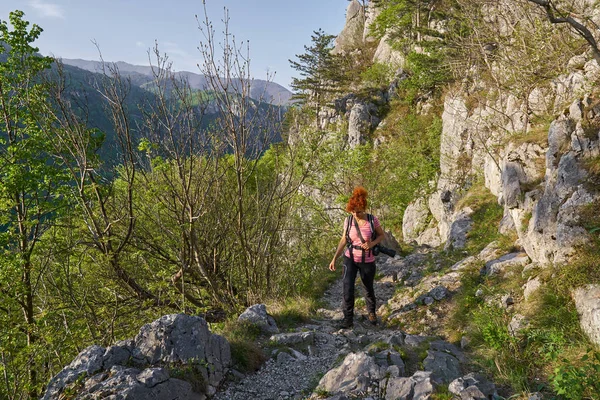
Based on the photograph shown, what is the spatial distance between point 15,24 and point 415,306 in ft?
36.3

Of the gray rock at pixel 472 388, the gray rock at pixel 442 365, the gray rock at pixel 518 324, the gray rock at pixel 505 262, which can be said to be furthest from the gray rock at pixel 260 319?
the gray rock at pixel 505 262

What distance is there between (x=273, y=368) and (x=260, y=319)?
120cm

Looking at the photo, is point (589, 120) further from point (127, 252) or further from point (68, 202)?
point (68, 202)

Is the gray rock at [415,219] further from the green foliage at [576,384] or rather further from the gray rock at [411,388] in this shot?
the green foliage at [576,384]

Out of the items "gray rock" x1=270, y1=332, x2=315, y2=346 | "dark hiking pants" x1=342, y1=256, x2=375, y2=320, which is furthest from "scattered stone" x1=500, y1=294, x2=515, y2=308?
"gray rock" x1=270, y1=332, x2=315, y2=346

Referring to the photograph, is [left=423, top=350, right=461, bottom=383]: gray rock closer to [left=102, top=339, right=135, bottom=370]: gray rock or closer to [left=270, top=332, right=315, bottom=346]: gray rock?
[left=270, top=332, right=315, bottom=346]: gray rock

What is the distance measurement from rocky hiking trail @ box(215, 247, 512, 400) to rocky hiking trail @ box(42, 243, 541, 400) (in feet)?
0.04

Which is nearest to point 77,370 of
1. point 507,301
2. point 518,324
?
point 518,324

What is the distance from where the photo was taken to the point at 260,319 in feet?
18.8

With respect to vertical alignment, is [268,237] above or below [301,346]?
above

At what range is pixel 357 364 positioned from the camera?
12.7 feet

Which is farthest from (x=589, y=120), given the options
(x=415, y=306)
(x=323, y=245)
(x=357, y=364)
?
(x=323, y=245)

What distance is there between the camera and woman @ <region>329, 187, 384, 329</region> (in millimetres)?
5938

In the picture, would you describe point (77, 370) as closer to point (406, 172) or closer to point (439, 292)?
point (439, 292)
